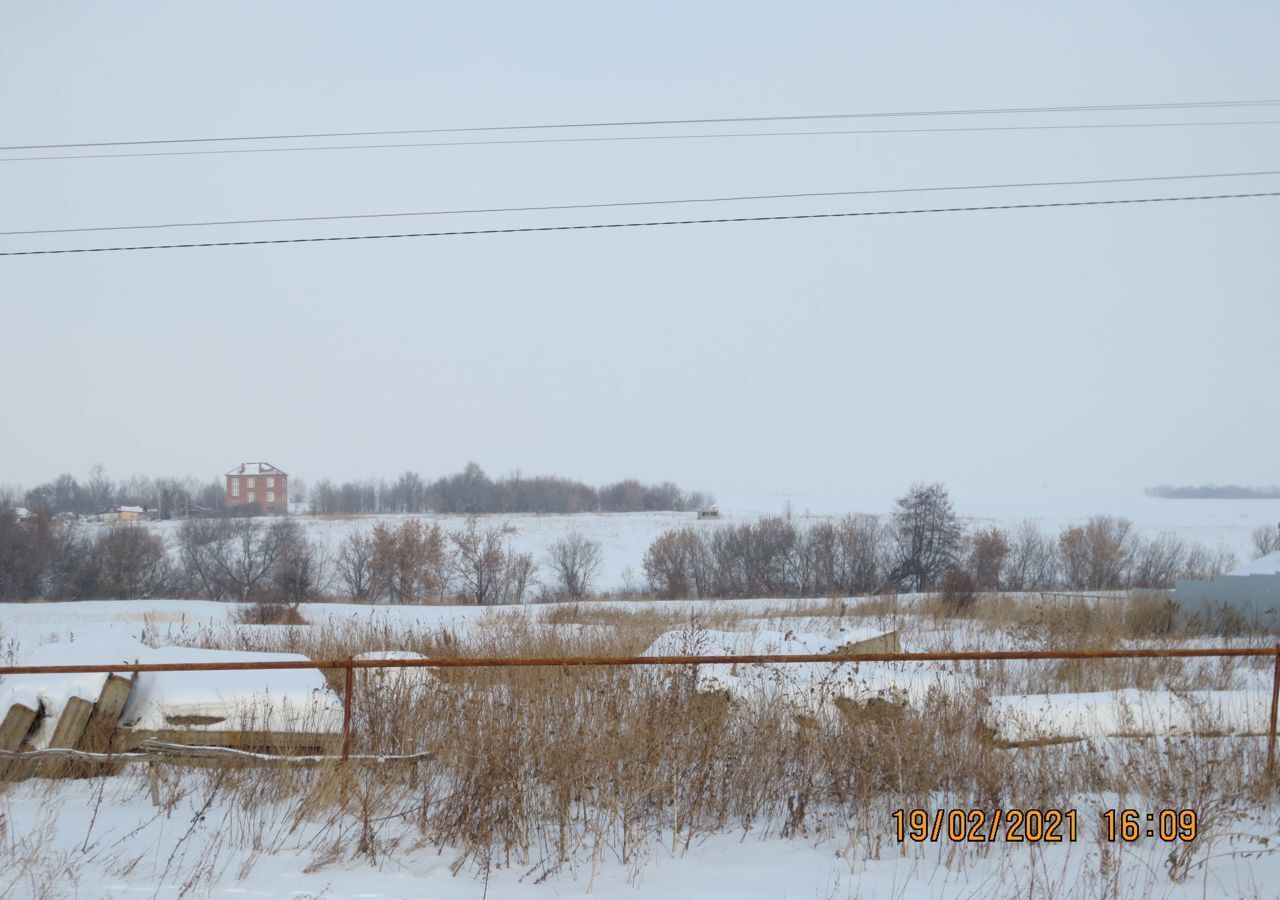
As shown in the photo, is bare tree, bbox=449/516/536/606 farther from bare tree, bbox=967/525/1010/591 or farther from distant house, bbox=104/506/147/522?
distant house, bbox=104/506/147/522

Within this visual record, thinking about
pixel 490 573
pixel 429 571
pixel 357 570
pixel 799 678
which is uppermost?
pixel 799 678

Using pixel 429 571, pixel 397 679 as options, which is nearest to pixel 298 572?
pixel 429 571

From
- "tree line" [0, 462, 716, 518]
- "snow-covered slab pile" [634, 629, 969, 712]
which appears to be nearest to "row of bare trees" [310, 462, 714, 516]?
"tree line" [0, 462, 716, 518]

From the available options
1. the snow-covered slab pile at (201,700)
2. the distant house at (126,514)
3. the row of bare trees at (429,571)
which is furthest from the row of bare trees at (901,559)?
the distant house at (126,514)

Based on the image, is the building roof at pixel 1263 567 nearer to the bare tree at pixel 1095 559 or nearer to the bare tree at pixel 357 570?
the bare tree at pixel 1095 559

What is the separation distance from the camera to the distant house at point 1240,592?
22.2 meters

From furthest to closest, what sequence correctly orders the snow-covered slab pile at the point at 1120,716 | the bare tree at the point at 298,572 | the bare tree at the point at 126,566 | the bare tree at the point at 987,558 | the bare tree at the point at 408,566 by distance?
the bare tree at the point at 126,566 → the bare tree at the point at 408,566 → the bare tree at the point at 987,558 → the bare tree at the point at 298,572 → the snow-covered slab pile at the point at 1120,716

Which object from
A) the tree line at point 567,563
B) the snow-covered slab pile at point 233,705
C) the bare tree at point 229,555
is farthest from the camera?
the bare tree at point 229,555

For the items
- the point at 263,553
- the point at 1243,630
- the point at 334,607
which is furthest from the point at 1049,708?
the point at 263,553

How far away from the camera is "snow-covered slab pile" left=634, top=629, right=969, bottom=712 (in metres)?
8.02

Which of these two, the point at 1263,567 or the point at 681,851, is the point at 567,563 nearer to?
the point at 1263,567
